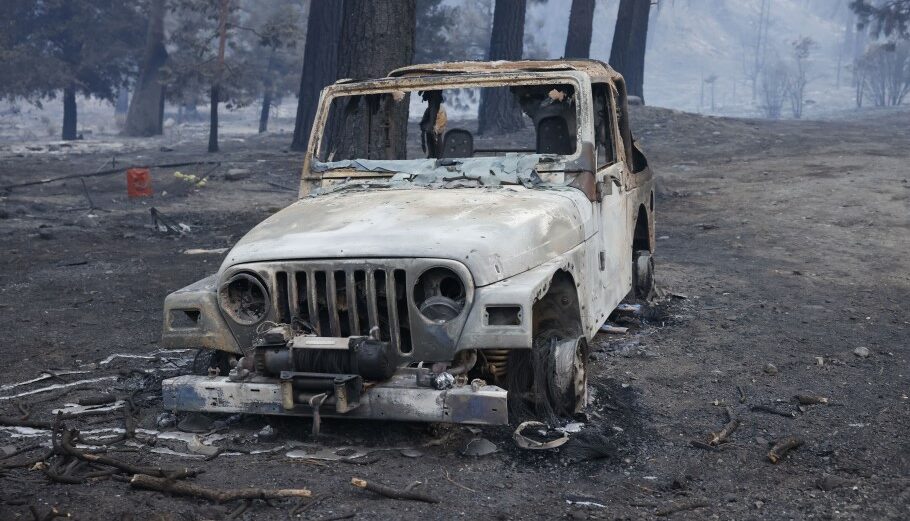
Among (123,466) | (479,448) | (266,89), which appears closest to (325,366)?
(479,448)

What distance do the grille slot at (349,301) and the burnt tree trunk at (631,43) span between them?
2289cm

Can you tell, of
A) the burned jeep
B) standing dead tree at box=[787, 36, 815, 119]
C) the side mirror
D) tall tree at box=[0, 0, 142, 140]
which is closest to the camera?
the burned jeep

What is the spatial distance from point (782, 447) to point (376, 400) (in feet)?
6.28

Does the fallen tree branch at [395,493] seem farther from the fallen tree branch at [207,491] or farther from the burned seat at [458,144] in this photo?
the burned seat at [458,144]

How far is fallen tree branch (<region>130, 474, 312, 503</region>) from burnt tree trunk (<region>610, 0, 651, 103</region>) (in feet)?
78.2

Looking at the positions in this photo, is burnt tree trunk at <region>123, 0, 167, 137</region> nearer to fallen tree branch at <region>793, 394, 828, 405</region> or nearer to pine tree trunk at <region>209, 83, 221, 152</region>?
pine tree trunk at <region>209, 83, 221, 152</region>

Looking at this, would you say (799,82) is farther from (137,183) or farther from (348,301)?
(348,301)

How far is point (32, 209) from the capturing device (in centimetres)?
1596

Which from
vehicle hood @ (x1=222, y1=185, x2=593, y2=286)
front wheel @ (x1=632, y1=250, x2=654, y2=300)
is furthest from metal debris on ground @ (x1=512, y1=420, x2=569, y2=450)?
front wheel @ (x1=632, y1=250, x2=654, y2=300)

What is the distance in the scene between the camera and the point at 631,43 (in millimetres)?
30438

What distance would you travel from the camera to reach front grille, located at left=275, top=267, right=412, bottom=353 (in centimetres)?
489

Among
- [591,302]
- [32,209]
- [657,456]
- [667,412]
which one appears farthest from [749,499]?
[32,209]

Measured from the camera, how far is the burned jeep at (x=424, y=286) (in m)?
4.75

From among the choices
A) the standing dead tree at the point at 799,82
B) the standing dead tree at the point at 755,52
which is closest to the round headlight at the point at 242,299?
the standing dead tree at the point at 799,82
